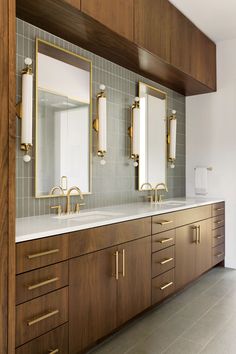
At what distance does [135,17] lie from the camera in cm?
256

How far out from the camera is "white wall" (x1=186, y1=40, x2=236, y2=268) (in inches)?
157

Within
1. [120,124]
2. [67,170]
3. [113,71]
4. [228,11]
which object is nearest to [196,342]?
[67,170]

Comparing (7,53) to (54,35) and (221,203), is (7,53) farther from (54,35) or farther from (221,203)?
(221,203)

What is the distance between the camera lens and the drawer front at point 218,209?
3762 mm

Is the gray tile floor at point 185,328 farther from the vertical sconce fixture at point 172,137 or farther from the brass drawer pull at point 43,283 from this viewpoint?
the vertical sconce fixture at point 172,137

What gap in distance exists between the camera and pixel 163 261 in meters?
2.72

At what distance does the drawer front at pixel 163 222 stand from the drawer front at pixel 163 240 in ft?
0.13

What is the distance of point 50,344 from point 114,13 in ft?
6.93

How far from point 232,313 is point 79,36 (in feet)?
8.04

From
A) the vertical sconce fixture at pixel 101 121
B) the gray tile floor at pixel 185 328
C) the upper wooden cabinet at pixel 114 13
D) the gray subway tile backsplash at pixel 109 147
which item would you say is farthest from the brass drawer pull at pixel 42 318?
the upper wooden cabinet at pixel 114 13

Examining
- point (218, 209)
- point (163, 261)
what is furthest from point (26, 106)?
point (218, 209)

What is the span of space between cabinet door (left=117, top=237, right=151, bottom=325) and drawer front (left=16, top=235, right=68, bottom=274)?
0.55 m

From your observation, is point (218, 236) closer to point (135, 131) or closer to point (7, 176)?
point (135, 131)

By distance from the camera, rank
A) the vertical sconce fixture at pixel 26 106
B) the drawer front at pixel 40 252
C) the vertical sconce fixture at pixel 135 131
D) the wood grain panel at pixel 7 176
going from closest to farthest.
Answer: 1. the wood grain panel at pixel 7 176
2. the drawer front at pixel 40 252
3. the vertical sconce fixture at pixel 26 106
4. the vertical sconce fixture at pixel 135 131
